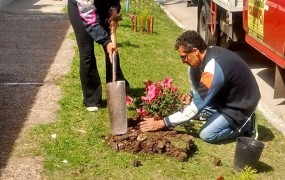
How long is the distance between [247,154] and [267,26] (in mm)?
3073

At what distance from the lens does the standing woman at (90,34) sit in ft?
18.1

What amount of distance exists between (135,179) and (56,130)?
129cm

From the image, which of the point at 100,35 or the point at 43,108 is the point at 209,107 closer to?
the point at 100,35

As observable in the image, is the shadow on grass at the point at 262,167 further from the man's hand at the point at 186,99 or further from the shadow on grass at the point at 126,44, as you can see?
the shadow on grass at the point at 126,44

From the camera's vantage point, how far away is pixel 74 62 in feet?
27.6

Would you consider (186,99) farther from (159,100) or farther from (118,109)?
(118,109)

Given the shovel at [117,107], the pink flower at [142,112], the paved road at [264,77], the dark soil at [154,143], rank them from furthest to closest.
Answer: the paved road at [264,77]
the pink flower at [142,112]
the shovel at [117,107]
the dark soil at [154,143]

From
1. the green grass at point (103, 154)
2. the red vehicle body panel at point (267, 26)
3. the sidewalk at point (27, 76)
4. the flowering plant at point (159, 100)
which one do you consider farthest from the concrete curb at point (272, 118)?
the sidewalk at point (27, 76)

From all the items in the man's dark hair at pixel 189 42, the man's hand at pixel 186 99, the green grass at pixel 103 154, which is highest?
the man's dark hair at pixel 189 42

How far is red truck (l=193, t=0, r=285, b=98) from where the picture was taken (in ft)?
22.7

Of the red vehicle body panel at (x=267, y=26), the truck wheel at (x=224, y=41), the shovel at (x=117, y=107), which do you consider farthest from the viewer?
the truck wheel at (x=224, y=41)

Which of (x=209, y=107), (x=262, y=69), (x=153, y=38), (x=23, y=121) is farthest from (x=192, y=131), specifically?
(x=153, y=38)

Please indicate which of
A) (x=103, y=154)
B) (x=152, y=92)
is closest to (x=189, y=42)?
(x=152, y=92)

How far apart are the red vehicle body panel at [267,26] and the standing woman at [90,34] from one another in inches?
87.4
